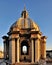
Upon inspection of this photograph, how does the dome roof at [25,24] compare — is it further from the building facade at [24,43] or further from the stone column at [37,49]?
the stone column at [37,49]

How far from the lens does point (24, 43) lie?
2298 cm

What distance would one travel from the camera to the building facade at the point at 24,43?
71.7 ft

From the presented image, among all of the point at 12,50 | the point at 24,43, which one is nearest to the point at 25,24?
the point at 24,43

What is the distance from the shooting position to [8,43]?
920 inches

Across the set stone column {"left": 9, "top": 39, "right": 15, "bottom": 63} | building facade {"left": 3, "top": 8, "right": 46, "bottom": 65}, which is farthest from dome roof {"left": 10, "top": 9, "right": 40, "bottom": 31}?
stone column {"left": 9, "top": 39, "right": 15, "bottom": 63}

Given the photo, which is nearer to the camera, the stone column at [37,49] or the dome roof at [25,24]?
the stone column at [37,49]

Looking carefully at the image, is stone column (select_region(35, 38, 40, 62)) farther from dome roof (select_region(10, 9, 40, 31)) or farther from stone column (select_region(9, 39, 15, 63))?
stone column (select_region(9, 39, 15, 63))

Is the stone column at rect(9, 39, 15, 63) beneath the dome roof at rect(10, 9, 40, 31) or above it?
beneath

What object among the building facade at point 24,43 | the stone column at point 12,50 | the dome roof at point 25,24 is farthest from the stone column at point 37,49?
the stone column at point 12,50

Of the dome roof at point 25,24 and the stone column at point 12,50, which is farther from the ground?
the dome roof at point 25,24

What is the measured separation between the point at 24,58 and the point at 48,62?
6.93 feet

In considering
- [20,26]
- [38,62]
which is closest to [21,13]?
[20,26]

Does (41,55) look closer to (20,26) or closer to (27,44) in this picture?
(27,44)

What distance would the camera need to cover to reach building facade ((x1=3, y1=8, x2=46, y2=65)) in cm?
2186
